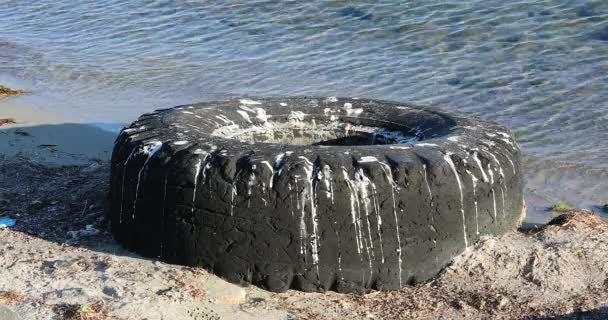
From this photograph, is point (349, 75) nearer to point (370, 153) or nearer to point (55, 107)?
point (55, 107)

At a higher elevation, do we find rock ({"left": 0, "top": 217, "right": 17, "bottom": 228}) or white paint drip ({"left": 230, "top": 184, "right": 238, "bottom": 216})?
white paint drip ({"left": 230, "top": 184, "right": 238, "bottom": 216})

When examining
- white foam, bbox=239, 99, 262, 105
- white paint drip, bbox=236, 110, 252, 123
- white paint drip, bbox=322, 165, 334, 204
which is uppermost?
white foam, bbox=239, 99, 262, 105

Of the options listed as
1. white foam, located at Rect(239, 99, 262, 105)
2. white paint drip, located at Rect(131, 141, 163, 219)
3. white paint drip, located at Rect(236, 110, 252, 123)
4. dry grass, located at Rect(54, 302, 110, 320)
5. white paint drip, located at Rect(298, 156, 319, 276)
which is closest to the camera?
dry grass, located at Rect(54, 302, 110, 320)

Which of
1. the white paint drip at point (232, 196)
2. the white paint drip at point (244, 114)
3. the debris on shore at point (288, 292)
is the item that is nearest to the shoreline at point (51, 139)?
the white paint drip at point (244, 114)

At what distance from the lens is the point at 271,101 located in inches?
258

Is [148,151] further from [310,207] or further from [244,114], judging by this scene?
[244,114]

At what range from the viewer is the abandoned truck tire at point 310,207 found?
4719mm

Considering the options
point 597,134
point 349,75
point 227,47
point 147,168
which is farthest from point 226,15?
point 147,168

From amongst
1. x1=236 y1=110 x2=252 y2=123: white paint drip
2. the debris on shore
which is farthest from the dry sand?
x1=236 y1=110 x2=252 y2=123: white paint drip

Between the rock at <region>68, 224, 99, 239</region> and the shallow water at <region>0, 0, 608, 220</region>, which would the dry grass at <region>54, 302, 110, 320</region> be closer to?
the rock at <region>68, 224, 99, 239</region>

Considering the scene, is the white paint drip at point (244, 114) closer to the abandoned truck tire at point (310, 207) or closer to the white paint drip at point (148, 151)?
the abandoned truck tire at point (310, 207)

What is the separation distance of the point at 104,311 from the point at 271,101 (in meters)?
2.58

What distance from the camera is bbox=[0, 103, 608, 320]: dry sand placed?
14.8 ft

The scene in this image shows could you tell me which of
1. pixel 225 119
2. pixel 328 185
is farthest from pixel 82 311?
pixel 225 119
